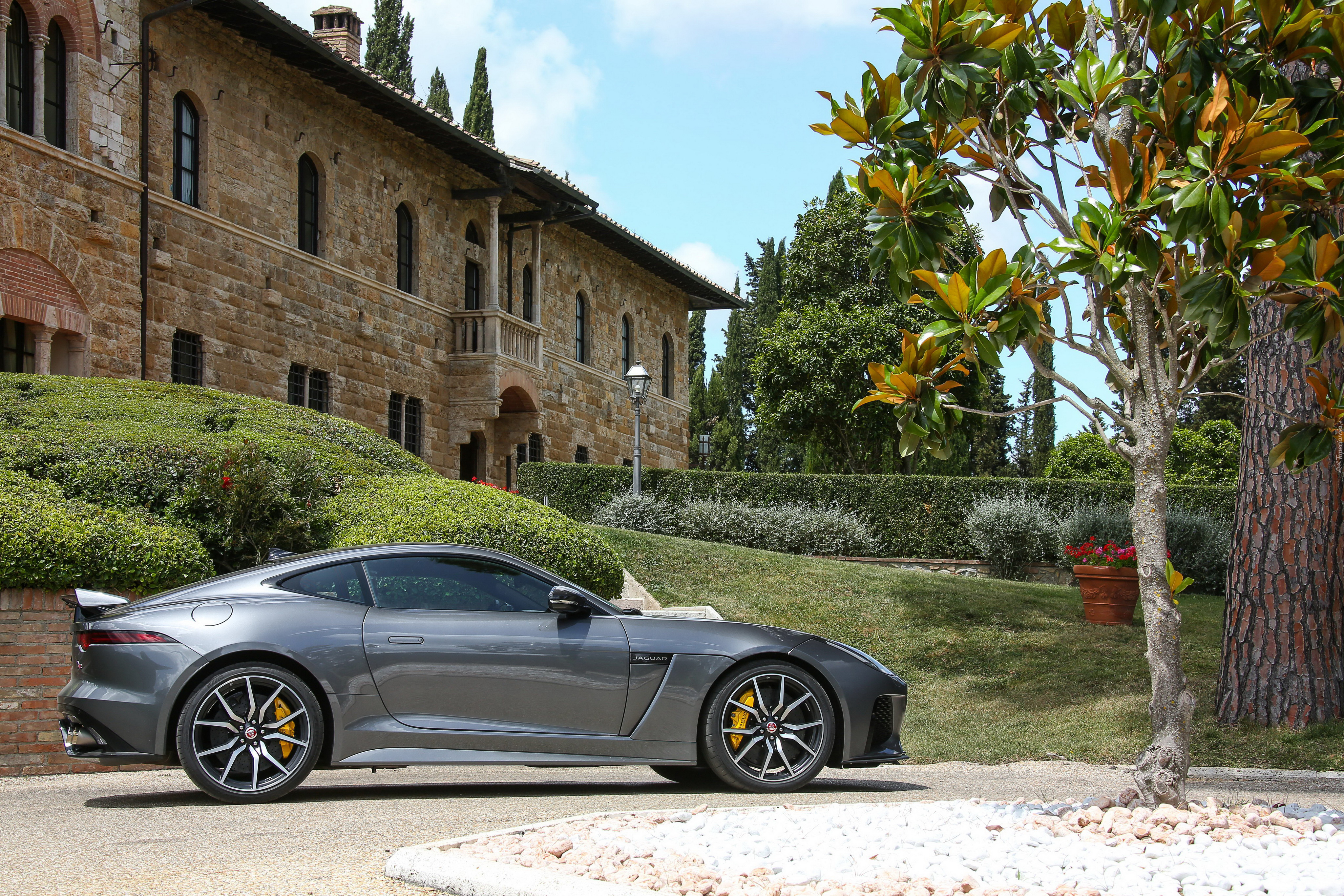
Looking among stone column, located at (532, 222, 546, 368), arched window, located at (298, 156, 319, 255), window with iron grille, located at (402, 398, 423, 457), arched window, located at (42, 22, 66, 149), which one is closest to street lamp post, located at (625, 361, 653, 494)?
window with iron grille, located at (402, 398, 423, 457)

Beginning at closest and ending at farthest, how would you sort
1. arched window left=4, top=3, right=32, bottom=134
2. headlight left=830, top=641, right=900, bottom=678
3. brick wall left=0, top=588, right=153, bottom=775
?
headlight left=830, top=641, right=900, bottom=678
brick wall left=0, top=588, right=153, bottom=775
arched window left=4, top=3, right=32, bottom=134

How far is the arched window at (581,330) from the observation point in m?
33.4

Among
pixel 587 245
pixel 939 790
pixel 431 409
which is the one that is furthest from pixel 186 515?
pixel 587 245

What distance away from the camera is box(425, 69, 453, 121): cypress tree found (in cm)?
3803

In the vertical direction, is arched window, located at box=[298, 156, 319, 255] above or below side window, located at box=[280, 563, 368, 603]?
above

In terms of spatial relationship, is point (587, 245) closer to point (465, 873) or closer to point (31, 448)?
point (31, 448)

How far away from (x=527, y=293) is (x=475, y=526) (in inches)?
804

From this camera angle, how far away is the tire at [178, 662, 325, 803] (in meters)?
6.06

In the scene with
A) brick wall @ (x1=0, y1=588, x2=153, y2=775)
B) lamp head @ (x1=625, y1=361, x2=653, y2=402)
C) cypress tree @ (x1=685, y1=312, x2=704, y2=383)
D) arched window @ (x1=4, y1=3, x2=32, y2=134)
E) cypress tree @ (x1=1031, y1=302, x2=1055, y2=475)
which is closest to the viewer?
brick wall @ (x1=0, y1=588, x2=153, y2=775)

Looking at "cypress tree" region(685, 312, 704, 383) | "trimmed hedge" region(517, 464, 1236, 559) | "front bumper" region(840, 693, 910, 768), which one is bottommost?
"front bumper" region(840, 693, 910, 768)

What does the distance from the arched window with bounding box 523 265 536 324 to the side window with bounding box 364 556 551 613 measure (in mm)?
23971

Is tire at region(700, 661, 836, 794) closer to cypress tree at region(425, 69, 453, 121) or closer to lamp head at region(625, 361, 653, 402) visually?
lamp head at region(625, 361, 653, 402)

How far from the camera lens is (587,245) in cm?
3366

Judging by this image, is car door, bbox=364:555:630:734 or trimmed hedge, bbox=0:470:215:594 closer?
car door, bbox=364:555:630:734
